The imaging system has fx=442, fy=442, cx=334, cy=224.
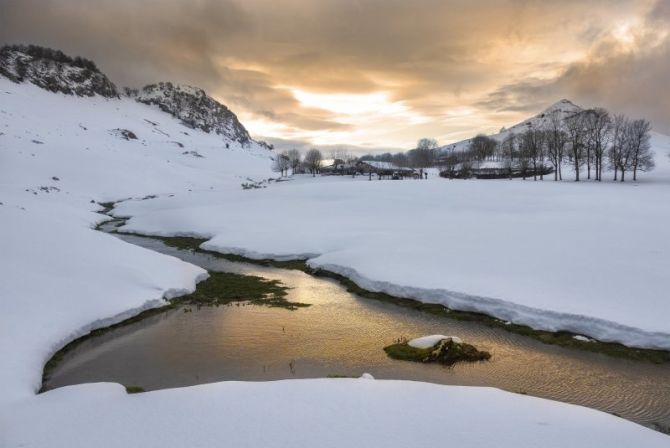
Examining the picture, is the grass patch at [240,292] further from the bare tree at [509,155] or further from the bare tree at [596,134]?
the bare tree at [509,155]

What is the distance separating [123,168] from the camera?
9275 cm

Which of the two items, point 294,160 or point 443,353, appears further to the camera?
point 294,160

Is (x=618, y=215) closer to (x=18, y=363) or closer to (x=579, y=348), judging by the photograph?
(x=579, y=348)

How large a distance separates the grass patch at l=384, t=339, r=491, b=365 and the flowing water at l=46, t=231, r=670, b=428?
346mm

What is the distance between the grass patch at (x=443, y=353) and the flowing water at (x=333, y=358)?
346 millimetres

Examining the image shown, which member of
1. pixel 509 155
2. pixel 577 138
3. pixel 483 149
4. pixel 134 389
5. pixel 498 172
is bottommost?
pixel 134 389

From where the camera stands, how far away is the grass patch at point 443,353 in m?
14.7

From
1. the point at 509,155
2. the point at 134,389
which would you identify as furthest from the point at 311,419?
the point at 509,155

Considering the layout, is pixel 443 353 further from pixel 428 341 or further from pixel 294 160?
pixel 294 160

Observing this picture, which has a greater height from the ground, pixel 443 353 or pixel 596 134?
pixel 596 134

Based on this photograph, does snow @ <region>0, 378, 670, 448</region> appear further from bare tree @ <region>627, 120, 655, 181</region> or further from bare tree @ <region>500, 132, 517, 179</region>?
bare tree @ <region>500, 132, 517, 179</region>

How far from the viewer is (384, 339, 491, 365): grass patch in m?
14.7

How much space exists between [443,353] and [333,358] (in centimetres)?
370

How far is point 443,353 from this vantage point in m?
14.9
